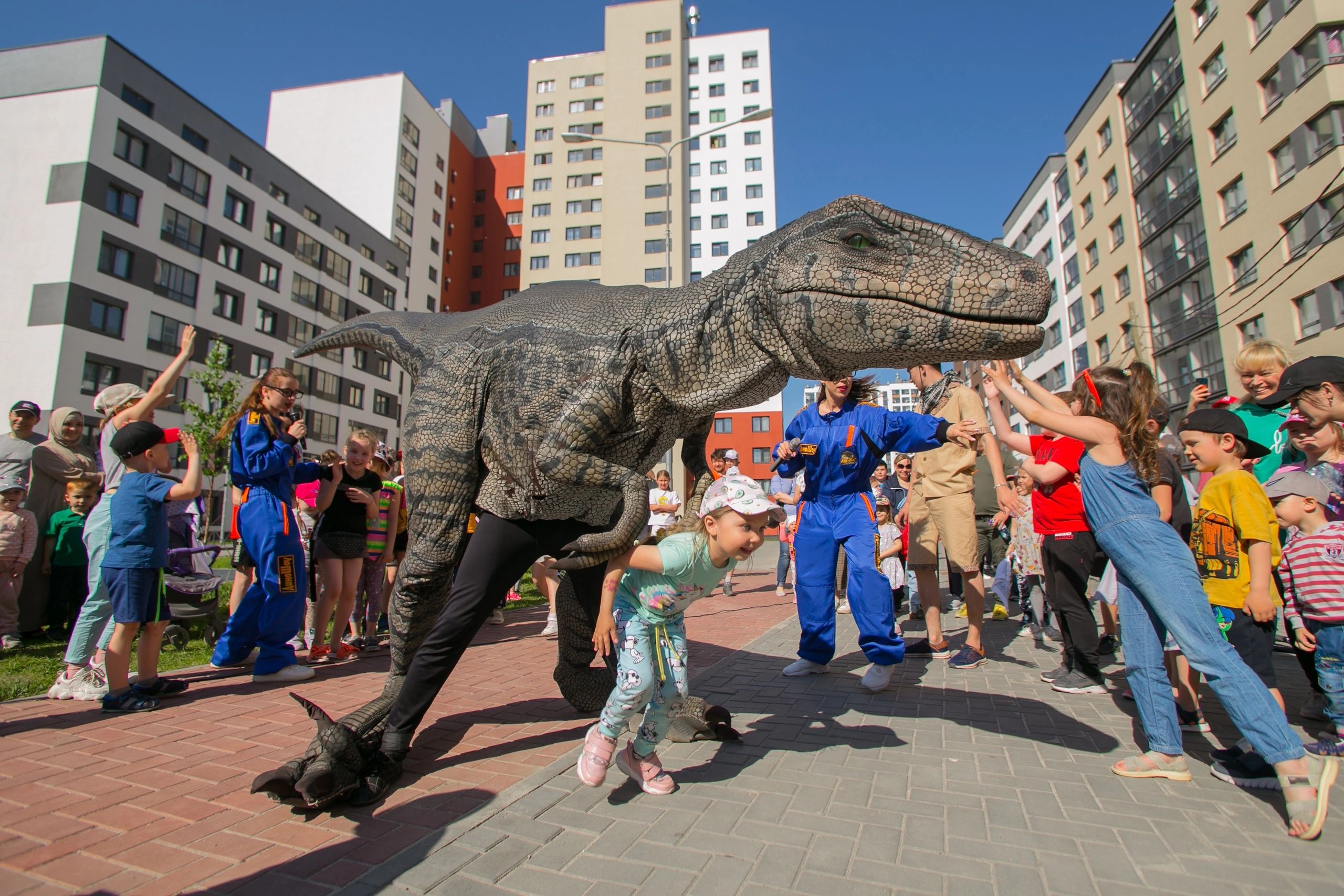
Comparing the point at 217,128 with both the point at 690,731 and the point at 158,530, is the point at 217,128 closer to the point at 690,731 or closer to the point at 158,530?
the point at 158,530

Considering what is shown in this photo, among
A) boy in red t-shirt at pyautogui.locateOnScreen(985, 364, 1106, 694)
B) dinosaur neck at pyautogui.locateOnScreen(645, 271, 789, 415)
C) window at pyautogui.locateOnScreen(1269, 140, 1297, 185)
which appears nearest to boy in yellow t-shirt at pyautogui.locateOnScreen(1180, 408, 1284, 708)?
boy in red t-shirt at pyautogui.locateOnScreen(985, 364, 1106, 694)

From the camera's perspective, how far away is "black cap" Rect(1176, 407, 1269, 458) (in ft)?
11.8

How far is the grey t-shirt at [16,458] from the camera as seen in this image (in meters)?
6.41

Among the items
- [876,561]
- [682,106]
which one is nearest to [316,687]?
[876,561]

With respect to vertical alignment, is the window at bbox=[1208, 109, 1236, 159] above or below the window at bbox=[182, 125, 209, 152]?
below

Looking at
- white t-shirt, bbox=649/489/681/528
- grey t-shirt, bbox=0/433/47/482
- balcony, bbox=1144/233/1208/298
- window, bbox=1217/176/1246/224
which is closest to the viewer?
grey t-shirt, bbox=0/433/47/482

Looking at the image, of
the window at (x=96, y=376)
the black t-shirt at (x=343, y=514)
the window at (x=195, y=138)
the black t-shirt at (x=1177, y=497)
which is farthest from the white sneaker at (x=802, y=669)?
the window at (x=195, y=138)

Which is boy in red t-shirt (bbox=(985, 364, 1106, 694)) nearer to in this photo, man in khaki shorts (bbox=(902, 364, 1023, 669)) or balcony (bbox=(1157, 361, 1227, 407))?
man in khaki shorts (bbox=(902, 364, 1023, 669))

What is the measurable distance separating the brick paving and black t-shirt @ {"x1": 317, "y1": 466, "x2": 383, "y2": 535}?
3602 millimetres

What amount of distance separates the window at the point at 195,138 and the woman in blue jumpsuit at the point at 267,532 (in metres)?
39.8

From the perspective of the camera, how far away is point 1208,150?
26.9 meters

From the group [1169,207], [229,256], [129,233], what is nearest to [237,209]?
[229,256]

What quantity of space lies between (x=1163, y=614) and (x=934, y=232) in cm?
204

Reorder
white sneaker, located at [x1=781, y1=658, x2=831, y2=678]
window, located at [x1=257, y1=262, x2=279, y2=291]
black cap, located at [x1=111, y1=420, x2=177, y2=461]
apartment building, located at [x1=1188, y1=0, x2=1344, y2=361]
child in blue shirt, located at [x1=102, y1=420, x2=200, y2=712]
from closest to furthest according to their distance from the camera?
child in blue shirt, located at [x1=102, y1=420, x2=200, y2=712], black cap, located at [x1=111, y1=420, x2=177, y2=461], white sneaker, located at [x1=781, y1=658, x2=831, y2=678], apartment building, located at [x1=1188, y1=0, x2=1344, y2=361], window, located at [x1=257, y1=262, x2=279, y2=291]
